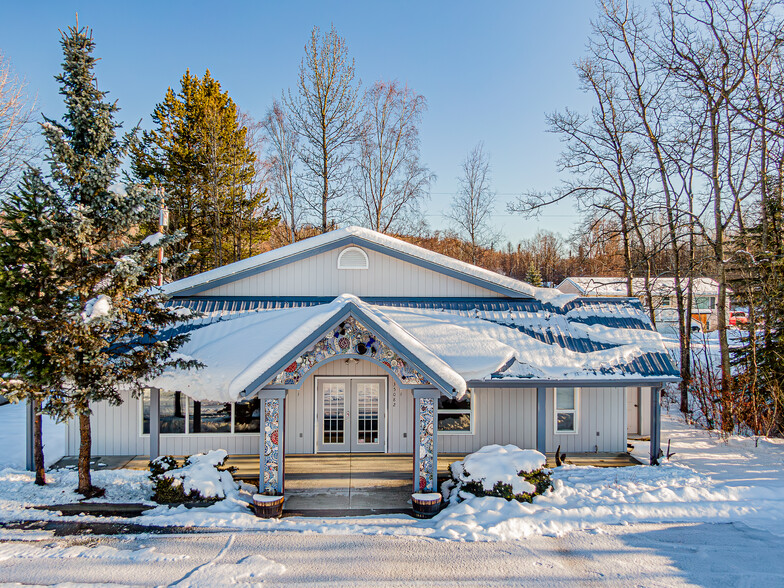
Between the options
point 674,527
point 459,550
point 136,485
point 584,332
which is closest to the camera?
point 459,550

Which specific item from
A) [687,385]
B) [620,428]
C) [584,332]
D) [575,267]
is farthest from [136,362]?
[575,267]

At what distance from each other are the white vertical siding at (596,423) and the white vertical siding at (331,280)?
189 inches

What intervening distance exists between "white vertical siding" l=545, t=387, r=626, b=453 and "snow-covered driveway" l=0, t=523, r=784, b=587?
4060mm

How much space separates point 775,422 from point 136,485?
16530 mm

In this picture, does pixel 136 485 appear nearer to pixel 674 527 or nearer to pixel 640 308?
pixel 674 527

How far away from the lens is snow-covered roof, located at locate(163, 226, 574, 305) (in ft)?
38.3

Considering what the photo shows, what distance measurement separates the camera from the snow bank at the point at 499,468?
8578 millimetres

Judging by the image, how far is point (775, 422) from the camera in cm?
1296

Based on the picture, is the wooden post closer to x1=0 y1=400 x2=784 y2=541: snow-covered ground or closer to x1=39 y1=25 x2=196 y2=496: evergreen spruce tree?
x1=0 y1=400 x2=784 y2=541: snow-covered ground

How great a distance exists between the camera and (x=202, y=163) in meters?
22.4

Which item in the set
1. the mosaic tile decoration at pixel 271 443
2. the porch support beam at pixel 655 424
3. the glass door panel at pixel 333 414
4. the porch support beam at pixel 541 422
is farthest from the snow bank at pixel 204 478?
the porch support beam at pixel 655 424

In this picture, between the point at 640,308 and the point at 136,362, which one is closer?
the point at 136,362

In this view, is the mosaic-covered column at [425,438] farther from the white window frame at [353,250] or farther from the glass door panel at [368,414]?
the white window frame at [353,250]

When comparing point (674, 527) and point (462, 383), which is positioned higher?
point (462, 383)
